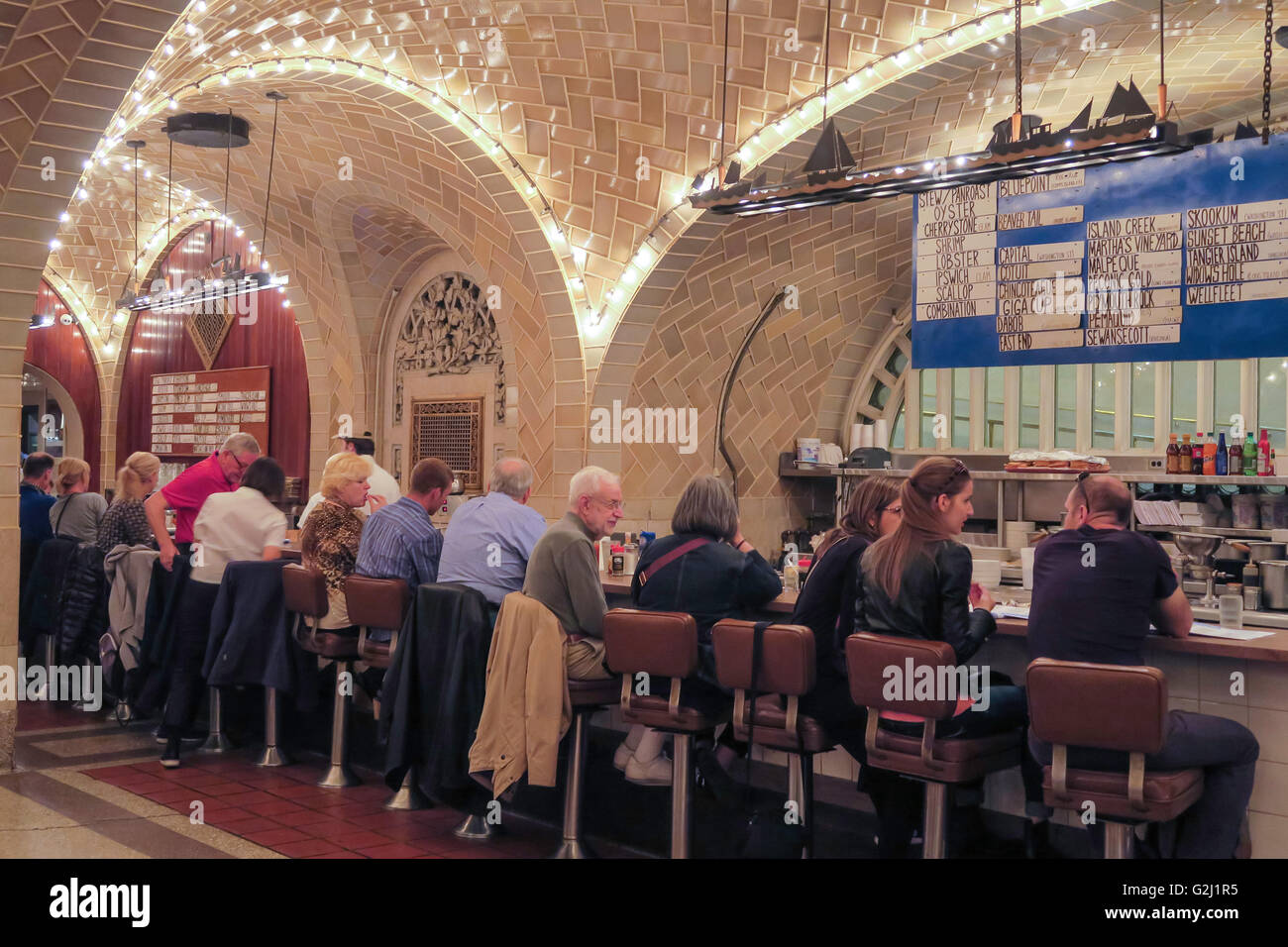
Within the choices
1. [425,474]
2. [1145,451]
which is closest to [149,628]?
[425,474]

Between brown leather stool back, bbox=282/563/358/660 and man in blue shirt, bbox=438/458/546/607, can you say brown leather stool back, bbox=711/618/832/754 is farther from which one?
brown leather stool back, bbox=282/563/358/660

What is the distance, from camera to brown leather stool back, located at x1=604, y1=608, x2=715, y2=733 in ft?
12.0

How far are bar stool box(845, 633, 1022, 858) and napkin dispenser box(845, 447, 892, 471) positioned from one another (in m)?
5.43

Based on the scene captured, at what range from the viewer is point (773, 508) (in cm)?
885

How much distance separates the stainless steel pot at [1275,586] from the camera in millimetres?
4043

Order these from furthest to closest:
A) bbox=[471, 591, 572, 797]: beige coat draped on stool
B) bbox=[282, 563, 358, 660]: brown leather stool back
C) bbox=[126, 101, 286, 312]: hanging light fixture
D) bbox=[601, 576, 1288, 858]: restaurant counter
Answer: bbox=[126, 101, 286, 312]: hanging light fixture < bbox=[282, 563, 358, 660]: brown leather stool back < bbox=[471, 591, 572, 797]: beige coat draped on stool < bbox=[601, 576, 1288, 858]: restaurant counter

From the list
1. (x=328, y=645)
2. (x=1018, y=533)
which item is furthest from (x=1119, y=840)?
(x=1018, y=533)

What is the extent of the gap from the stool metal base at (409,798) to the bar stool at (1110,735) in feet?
8.65

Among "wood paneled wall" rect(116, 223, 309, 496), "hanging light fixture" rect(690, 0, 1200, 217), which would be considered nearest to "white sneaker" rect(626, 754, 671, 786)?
"hanging light fixture" rect(690, 0, 1200, 217)

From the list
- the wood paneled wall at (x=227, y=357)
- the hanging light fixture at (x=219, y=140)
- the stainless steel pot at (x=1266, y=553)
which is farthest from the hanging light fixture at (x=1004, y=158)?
the wood paneled wall at (x=227, y=357)

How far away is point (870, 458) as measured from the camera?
28.5 ft

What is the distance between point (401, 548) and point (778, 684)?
1.89 metres
